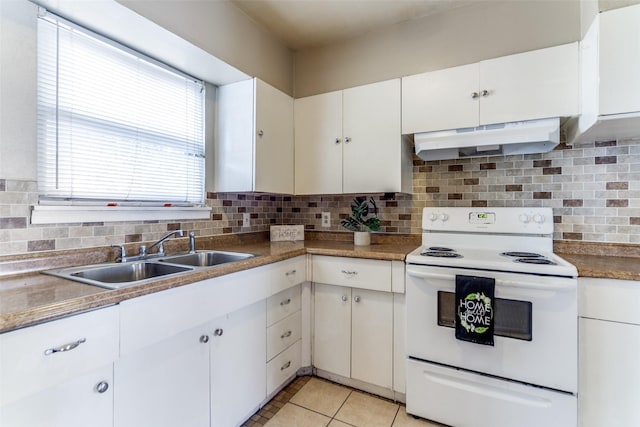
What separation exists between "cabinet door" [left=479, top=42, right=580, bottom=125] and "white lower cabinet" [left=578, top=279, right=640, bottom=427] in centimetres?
92

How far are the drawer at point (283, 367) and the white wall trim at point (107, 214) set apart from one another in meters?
1.02

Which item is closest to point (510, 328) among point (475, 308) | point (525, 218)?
point (475, 308)

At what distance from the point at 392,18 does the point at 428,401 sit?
2396 mm

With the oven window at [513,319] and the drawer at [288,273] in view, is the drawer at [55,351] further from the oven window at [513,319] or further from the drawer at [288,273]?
the oven window at [513,319]

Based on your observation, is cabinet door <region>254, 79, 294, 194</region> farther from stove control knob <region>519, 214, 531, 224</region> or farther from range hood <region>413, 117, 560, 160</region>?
stove control knob <region>519, 214, 531, 224</region>

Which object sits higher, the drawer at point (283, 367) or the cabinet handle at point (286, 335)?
the cabinet handle at point (286, 335)

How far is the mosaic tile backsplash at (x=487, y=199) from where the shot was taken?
4.22 feet

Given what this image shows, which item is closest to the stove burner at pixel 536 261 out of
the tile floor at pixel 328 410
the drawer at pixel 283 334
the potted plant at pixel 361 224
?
the potted plant at pixel 361 224

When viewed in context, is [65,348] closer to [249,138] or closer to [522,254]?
[249,138]

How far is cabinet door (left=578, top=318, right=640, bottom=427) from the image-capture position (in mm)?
1306

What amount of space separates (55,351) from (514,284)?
1761 mm

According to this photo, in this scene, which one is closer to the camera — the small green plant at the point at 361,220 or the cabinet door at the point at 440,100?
the cabinet door at the point at 440,100

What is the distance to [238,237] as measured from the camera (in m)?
2.29

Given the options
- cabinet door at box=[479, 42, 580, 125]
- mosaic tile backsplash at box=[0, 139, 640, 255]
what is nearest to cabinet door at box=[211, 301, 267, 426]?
mosaic tile backsplash at box=[0, 139, 640, 255]
